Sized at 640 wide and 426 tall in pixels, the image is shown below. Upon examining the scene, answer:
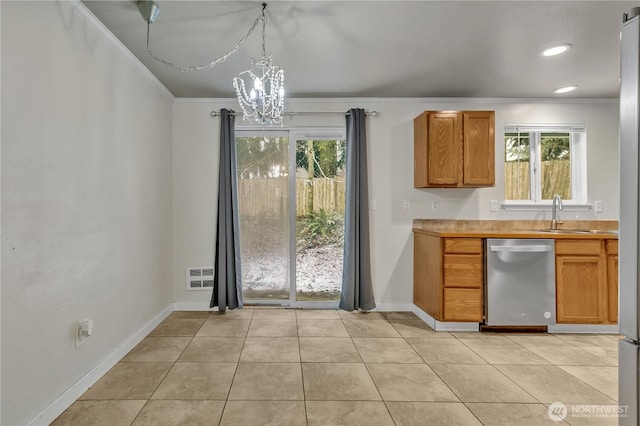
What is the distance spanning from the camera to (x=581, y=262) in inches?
120

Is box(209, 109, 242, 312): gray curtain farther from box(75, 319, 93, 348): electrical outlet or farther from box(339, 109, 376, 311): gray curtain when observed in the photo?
box(75, 319, 93, 348): electrical outlet

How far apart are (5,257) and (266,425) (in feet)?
4.86

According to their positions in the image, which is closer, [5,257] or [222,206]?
[5,257]

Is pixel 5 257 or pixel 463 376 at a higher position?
pixel 5 257

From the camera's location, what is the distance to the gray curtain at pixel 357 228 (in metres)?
3.61

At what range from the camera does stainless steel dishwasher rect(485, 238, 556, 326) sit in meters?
3.03

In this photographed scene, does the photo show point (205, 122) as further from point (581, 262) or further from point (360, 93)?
point (581, 262)

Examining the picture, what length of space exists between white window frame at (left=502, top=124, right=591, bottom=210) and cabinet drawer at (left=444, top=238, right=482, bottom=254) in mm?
979

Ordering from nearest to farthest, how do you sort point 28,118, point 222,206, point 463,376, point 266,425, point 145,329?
point 28,118 → point 266,425 → point 463,376 → point 145,329 → point 222,206

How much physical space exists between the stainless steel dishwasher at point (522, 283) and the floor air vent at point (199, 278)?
296cm

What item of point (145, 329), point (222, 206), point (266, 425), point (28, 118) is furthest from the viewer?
point (222, 206)

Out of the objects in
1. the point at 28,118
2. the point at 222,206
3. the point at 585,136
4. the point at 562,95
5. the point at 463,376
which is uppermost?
the point at 562,95

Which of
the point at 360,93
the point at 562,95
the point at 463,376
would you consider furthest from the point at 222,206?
the point at 562,95

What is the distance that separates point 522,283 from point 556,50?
6.65 feet
